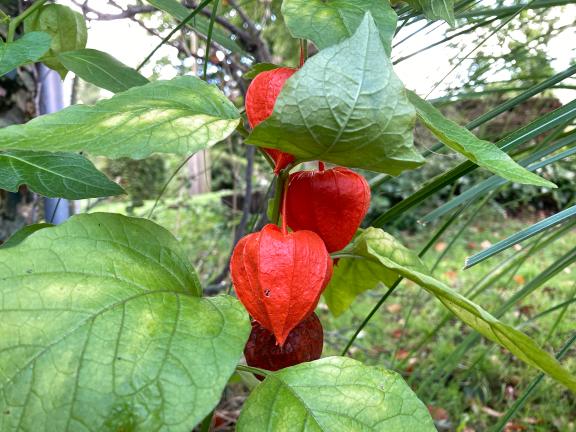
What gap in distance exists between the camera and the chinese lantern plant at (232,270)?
0.98 ft

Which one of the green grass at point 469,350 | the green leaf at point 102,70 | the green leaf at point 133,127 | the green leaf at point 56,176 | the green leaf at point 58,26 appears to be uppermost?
the green leaf at point 58,26

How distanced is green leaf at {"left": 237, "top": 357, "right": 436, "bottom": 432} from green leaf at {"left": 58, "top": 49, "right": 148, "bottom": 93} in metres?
0.32

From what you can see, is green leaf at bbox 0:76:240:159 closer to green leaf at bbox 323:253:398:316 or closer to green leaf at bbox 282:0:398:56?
green leaf at bbox 282:0:398:56

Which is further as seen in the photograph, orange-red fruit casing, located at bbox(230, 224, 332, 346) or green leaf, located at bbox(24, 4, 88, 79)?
green leaf, located at bbox(24, 4, 88, 79)

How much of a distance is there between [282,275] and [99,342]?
13 cm

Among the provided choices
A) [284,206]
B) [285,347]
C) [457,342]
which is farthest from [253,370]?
[457,342]

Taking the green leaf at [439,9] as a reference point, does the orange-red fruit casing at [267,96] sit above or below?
below

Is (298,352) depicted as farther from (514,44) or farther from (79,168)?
(514,44)

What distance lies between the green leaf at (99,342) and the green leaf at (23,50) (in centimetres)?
15

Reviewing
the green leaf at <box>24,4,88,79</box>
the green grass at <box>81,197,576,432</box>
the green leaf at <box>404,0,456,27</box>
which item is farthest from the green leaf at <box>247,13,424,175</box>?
the green grass at <box>81,197,576,432</box>

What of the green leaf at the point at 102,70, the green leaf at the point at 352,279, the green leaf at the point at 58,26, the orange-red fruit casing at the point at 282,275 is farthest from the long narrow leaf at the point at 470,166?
the green leaf at the point at 58,26

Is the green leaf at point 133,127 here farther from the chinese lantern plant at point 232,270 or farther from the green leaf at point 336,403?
the green leaf at point 336,403

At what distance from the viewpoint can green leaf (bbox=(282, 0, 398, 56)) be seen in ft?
1.16

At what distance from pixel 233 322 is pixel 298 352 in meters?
0.10
